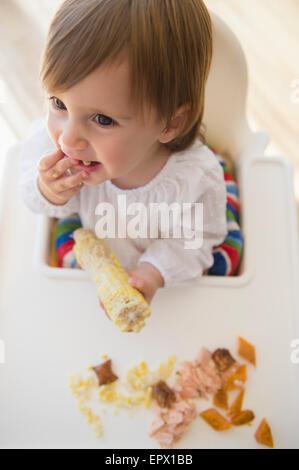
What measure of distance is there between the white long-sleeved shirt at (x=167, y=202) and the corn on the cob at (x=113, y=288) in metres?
0.07

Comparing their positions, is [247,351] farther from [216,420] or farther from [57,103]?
[57,103]

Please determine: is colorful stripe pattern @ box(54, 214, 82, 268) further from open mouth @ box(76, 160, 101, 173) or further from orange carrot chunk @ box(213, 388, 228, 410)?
orange carrot chunk @ box(213, 388, 228, 410)

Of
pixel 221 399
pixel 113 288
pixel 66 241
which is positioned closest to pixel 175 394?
pixel 221 399

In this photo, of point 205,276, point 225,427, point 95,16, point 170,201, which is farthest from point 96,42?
point 225,427

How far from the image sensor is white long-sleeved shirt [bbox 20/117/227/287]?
680 millimetres

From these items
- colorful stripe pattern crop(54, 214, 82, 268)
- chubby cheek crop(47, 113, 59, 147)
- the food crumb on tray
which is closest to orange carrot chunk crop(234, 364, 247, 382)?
the food crumb on tray

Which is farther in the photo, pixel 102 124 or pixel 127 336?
pixel 127 336

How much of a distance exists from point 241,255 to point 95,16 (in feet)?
1.44

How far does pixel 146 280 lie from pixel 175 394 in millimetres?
163

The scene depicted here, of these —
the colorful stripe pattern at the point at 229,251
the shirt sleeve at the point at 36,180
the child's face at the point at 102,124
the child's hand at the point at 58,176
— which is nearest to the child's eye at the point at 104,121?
the child's face at the point at 102,124

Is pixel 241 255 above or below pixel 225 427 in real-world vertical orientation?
above

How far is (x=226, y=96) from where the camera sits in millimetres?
793

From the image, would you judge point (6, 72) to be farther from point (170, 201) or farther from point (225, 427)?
point (225, 427)
